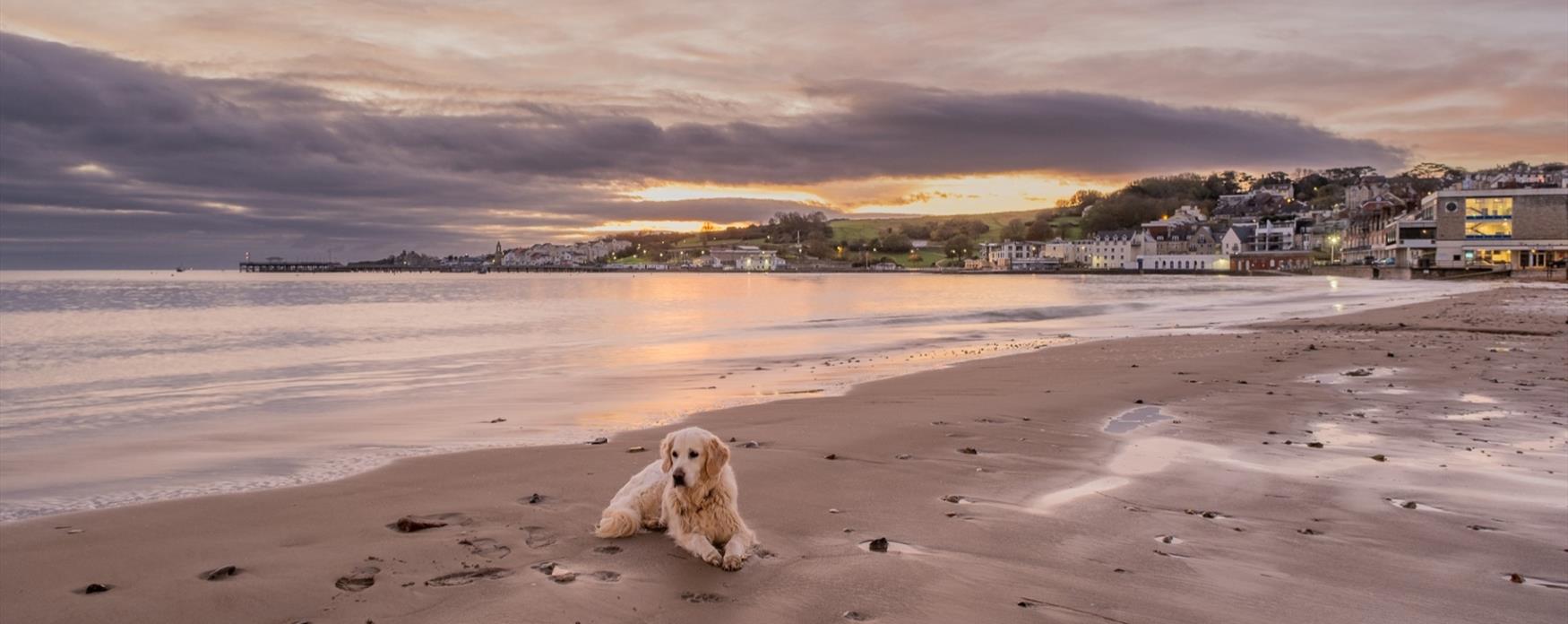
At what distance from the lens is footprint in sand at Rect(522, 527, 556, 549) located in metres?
5.28

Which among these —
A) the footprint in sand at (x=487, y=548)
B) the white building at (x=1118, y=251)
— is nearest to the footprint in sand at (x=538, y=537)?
the footprint in sand at (x=487, y=548)

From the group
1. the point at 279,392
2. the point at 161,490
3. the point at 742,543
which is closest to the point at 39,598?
the point at 161,490

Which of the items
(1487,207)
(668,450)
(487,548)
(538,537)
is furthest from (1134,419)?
(1487,207)

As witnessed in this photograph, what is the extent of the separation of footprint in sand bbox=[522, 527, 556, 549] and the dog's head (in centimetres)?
78

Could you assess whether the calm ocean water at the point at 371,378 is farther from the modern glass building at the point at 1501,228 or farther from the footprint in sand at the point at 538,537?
the modern glass building at the point at 1501,228

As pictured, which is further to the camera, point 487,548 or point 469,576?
point 487,548

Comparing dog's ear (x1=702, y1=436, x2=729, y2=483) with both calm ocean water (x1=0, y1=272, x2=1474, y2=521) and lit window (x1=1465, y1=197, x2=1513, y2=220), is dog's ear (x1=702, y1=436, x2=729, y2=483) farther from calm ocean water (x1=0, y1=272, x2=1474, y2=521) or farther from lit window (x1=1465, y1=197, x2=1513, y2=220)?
lit window (x1=1465, y1=197, x2=1513, y2=220)

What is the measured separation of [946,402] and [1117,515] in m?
5.32

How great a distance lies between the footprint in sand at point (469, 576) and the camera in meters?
4.63

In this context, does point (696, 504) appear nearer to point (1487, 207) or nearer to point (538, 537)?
point (538, 537)

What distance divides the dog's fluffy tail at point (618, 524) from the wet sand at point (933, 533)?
0.07 m

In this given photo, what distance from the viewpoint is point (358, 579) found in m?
4.70

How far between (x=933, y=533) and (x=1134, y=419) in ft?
17.4

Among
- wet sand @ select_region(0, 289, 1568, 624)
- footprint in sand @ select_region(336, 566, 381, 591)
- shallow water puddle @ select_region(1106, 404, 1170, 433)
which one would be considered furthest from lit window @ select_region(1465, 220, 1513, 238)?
footprint in sand @ select_region(336, 566, 381, 591)
